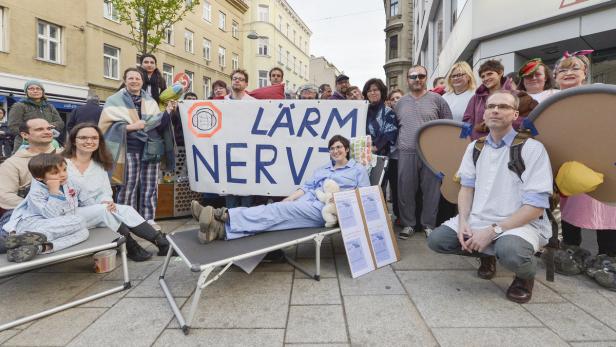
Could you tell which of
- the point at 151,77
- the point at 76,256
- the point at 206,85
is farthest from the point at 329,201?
the point at 206,85

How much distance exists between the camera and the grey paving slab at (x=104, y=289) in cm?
241

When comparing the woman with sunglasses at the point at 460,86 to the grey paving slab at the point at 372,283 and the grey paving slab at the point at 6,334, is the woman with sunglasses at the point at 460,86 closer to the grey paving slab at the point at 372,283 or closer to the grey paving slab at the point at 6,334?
the grey paving slab at the point at 372,283

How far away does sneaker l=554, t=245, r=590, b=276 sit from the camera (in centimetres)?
284

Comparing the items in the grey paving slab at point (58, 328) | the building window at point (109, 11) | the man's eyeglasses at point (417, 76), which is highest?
the building window at point (109, 11)

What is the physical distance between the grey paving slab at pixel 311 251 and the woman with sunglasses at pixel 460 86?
6.62 feet

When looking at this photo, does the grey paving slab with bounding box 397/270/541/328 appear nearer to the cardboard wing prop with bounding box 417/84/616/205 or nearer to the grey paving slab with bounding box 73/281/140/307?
the cardboard wing prop with bounding box 417/84/616/205

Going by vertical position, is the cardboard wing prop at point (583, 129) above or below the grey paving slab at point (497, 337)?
above

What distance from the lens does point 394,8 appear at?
3369cm

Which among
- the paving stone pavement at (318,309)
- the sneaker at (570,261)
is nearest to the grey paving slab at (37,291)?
the paving stone pavement at (318,309)

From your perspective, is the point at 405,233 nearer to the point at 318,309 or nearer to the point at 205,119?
the point at 318,309

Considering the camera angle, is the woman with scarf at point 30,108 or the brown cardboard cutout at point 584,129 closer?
the brown cardboard cutout at point 584,129

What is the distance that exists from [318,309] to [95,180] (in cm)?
225

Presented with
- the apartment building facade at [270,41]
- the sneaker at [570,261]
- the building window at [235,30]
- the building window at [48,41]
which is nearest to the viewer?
the sneaker at [570,261]

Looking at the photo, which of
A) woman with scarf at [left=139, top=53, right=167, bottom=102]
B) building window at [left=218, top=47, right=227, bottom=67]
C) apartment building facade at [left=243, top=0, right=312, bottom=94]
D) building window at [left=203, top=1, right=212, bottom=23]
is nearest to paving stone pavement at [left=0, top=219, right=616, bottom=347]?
woman with scarf at [left=139, top=53, right=167, bottom=102]
